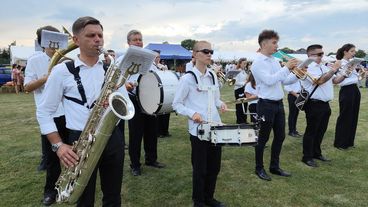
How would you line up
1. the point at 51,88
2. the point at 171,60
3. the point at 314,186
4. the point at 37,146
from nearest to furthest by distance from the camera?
the point at 51,88
the point at 314,186
the point at 37,146
the point at 171,60

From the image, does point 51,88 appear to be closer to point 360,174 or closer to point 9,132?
point 360,174

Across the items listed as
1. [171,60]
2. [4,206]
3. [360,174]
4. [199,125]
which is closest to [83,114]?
[199,125]

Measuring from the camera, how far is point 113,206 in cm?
329

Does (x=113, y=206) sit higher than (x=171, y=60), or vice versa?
(x=171, y=60)

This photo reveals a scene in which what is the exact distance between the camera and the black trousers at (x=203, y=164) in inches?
176

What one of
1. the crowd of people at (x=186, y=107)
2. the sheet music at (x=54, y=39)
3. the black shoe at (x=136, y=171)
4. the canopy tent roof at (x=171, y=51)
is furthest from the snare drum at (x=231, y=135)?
the canopy tent roof at (x=171, y=51)

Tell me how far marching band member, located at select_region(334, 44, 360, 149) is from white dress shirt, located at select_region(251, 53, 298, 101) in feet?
8.92

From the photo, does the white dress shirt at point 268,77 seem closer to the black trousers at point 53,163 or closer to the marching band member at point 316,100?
the marching band member at point 316,100

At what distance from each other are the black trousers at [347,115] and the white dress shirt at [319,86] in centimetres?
130

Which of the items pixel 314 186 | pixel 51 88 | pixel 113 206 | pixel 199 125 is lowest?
pixel 314 186

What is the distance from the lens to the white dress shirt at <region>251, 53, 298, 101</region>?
5512 millimetres

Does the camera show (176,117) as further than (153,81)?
Yes

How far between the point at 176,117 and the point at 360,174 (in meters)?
7.15

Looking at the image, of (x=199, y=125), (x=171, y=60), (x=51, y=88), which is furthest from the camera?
(x=171, y=60)
